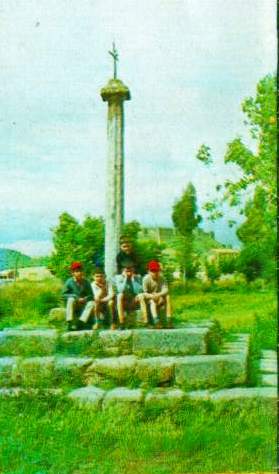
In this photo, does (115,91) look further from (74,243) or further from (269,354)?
(269,354)

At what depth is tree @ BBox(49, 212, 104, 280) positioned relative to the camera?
8125 millimetres

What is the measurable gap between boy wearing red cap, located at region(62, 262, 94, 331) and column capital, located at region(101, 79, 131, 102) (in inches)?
91.1

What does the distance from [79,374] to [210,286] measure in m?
2.75

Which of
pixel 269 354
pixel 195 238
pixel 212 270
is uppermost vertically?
pixel 195 238

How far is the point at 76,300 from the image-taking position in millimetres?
8266

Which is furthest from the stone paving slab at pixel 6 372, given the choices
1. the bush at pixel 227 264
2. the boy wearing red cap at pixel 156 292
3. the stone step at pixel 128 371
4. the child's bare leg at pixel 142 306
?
the bush at pixel 227 264

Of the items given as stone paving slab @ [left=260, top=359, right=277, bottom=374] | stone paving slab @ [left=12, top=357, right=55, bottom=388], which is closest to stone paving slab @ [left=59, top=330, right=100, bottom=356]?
stone paving slab @ [left=12, top=357, right=55, bottom=388]

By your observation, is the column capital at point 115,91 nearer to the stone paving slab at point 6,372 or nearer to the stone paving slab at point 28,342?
the stone paving slab at point 28,342

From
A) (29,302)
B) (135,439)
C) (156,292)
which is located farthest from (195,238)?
(135,439)

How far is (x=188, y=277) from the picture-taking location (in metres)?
9.49

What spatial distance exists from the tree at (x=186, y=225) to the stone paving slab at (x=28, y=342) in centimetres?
230

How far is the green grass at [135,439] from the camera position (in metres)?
5.30

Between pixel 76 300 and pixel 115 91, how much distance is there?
284cm

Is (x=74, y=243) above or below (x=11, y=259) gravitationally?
above
